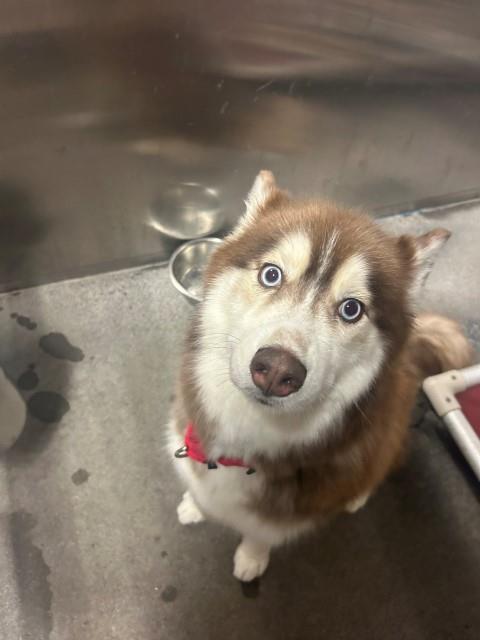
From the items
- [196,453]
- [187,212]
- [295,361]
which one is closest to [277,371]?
[295,361]

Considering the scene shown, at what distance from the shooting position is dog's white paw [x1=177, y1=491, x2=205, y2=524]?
168 centimetres

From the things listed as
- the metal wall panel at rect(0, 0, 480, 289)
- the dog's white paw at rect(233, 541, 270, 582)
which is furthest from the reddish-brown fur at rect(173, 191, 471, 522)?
the metal wall panel at rect(0, 0, 480, 289)

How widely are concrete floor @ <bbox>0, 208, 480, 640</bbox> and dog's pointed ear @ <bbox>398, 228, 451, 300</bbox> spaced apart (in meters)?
1.00

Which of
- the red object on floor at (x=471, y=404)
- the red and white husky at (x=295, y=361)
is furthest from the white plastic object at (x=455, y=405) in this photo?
the red and white husky at (x=295, y=361)

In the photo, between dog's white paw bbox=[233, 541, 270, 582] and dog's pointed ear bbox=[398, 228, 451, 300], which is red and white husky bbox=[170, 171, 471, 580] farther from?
dog's white paw bbox=[233, 541, 270, 582]

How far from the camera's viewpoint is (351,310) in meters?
1.06

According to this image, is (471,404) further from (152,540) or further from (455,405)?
(152,540)

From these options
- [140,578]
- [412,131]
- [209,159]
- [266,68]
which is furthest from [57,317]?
[412,131]

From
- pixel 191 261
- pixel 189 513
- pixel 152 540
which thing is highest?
pixel 191 261

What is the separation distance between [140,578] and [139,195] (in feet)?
4.85

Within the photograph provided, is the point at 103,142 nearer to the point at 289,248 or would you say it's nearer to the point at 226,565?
the point at 289,248

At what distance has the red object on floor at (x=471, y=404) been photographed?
1.77 meters

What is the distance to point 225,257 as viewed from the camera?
3.89 ft

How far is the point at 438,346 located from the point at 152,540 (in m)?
1.24
